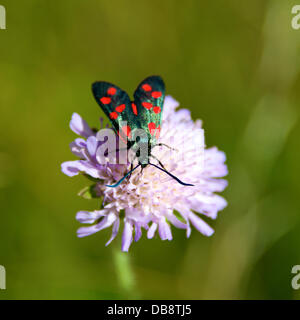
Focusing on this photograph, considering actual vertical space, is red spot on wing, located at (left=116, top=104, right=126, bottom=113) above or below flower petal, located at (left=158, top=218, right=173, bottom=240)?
above

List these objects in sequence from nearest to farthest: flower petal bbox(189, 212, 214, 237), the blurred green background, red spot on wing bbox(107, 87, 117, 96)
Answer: red spot on wing bbox(107, 87, 117, 96), flower petal bbox(189, 212, 214, 237), the blurred green background

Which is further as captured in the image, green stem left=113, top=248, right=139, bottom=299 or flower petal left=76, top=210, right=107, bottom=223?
green stem left=113, top=248, right=139, bottom=299

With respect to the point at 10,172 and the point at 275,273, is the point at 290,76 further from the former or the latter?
the point at 10,172

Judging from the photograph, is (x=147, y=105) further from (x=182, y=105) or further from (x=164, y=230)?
(x=182, y=105)

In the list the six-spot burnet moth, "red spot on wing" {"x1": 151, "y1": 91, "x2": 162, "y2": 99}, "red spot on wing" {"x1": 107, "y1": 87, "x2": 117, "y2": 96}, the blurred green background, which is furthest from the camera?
the blurred green background

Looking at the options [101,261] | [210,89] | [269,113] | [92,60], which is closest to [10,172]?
[101,261]

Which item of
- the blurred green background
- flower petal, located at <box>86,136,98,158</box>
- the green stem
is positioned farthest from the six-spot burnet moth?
the blurred green background

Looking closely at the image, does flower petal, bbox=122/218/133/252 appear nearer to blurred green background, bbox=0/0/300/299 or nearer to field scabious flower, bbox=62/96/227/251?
field scabious flower, bbox=62/96/227/251
